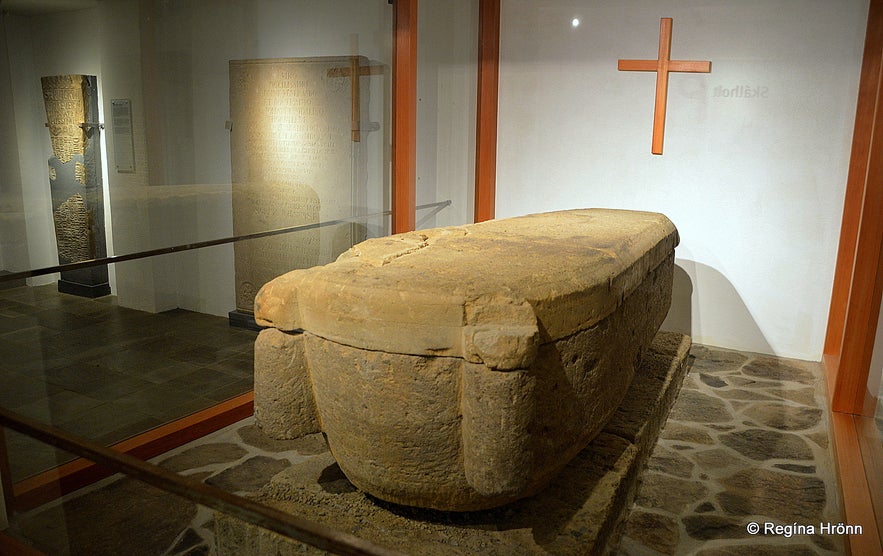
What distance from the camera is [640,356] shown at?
332cm

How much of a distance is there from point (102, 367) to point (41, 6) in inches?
66.9

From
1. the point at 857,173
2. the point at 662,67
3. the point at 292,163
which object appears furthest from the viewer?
the point at 662,67

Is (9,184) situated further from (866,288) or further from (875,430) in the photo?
(866,288)

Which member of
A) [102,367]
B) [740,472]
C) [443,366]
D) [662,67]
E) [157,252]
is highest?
[662,67]

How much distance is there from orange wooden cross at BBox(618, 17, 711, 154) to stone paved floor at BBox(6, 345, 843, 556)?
194cm

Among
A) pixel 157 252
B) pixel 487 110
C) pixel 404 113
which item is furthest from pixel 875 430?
pixel 487 110

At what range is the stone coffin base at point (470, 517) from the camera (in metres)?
2.18

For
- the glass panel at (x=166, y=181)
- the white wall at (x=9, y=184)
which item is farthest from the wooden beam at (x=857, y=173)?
the white wall at (x=9, y=184)

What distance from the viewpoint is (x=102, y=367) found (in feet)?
11.2

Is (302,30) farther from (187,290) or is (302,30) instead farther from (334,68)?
(187,290)

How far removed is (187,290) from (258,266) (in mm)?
601

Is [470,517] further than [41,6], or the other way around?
[41,6]

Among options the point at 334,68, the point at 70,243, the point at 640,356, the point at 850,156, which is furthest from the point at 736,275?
the point at 70,243

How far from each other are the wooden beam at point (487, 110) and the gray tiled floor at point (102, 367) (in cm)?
251
